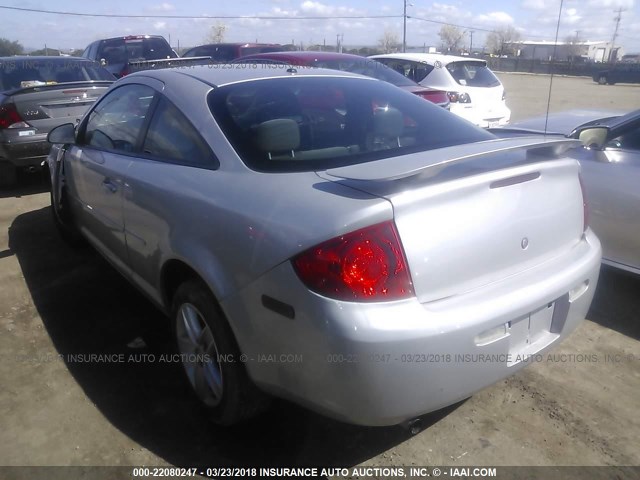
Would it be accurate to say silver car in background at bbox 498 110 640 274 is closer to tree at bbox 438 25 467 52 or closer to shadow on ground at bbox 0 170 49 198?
shadow on ground at bbox 0 170 49 198

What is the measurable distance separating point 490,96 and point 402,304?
8181 mm

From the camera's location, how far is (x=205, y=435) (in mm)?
2578

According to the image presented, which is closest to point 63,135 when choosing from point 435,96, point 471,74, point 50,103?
point 50,103

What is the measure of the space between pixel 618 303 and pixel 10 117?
6385 mm

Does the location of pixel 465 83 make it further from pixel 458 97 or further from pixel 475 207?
pixel 475 207

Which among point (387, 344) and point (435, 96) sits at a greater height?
point (387, 344)

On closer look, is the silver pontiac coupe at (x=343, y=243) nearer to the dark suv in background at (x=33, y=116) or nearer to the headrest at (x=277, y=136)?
the headrest at (x=277, y=136)

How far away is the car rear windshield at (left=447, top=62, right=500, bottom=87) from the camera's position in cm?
930

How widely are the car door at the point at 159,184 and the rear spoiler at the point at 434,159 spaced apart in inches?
26.1

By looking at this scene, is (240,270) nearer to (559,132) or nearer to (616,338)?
(616,338)

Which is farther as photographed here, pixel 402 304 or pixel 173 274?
pixel 173 274

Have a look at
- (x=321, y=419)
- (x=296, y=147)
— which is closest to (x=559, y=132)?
(x=296, y=147)

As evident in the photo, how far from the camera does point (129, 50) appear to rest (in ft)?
45.5

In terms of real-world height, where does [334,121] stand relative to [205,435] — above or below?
above
